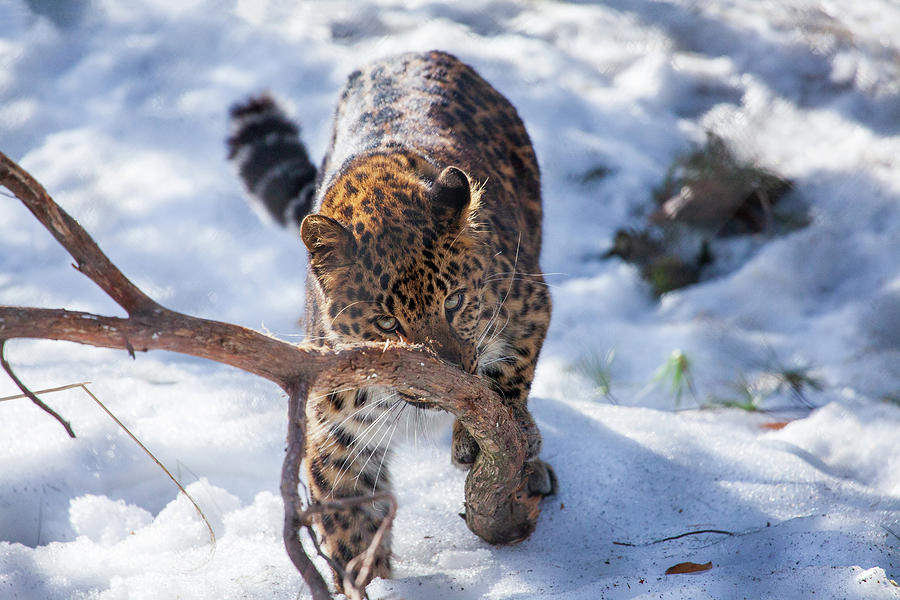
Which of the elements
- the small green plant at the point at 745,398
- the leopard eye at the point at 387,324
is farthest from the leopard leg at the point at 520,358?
the small green plant at the point at 745,398

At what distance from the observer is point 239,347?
1659 millimetres

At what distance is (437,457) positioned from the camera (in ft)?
12.7

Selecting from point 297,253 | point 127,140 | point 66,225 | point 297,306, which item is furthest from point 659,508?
point 127,140

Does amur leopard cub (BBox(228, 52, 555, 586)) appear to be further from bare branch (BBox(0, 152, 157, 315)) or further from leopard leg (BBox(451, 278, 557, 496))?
bare branch (BBox(0, 152, 157, 315))

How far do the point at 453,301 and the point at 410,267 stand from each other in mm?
215

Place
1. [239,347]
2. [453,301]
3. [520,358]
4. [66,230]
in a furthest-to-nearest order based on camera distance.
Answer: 1. [520,358]
2. [453,301]
3. [239,347]
4. [66,230]

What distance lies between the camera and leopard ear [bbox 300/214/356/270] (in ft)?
8.68

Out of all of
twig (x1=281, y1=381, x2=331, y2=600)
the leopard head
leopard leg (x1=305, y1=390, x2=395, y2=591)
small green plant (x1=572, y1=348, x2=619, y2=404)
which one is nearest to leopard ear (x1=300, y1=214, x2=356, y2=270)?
the leopard head

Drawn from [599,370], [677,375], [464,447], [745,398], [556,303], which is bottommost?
[745,398]

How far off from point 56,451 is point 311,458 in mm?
1382

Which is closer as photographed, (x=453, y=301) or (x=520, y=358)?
(x=453, y=301)

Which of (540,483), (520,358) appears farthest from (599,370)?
(520,358)

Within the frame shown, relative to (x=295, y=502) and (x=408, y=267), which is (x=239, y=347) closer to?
A: (x=295, y=502)

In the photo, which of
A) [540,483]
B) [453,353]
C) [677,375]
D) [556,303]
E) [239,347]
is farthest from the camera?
[556,303]
